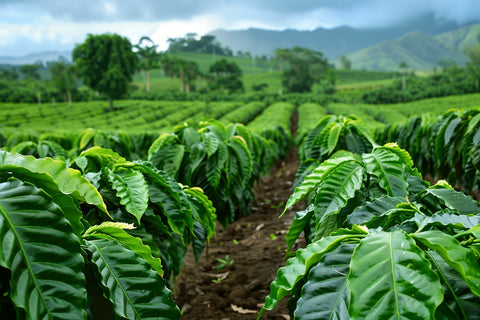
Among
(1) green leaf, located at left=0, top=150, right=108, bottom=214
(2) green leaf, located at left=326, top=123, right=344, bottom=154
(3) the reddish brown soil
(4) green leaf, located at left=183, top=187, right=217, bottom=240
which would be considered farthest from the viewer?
(3) the reddish brown soil

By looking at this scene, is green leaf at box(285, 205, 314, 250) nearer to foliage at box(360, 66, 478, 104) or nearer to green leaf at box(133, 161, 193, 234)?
green leaf at box(133, 161, 193, 234)

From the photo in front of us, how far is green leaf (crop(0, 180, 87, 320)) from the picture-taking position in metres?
0.79

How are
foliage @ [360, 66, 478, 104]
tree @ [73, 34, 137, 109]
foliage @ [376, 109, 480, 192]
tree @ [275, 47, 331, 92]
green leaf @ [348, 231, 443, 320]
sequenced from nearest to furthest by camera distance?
green leaf @ [348, 231, 443, 320]
foliage @ [376, 109, 480, 192]
tree @ [73, 34, 137, 109]
foliage @ [360, 66, 478, 104]
tree @ [275, 47, 331, 92]

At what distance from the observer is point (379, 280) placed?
0.80 metres

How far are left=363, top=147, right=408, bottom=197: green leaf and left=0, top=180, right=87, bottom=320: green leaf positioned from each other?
3.75 ft

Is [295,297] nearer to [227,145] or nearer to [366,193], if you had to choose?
[366,193]

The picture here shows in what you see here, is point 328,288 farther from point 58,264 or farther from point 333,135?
point 333,135

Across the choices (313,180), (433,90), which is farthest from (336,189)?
(433,90)

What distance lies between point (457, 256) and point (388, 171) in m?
0.82

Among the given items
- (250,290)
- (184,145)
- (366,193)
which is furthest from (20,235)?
(250,290)

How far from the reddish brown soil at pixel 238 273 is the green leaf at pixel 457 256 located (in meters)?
1.30

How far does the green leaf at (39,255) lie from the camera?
79cm

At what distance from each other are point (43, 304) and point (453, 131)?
3.19m

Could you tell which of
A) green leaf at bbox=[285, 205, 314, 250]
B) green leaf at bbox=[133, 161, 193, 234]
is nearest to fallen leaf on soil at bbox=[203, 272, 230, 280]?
green leaf at bbox=[133, 161, 193, 234]
